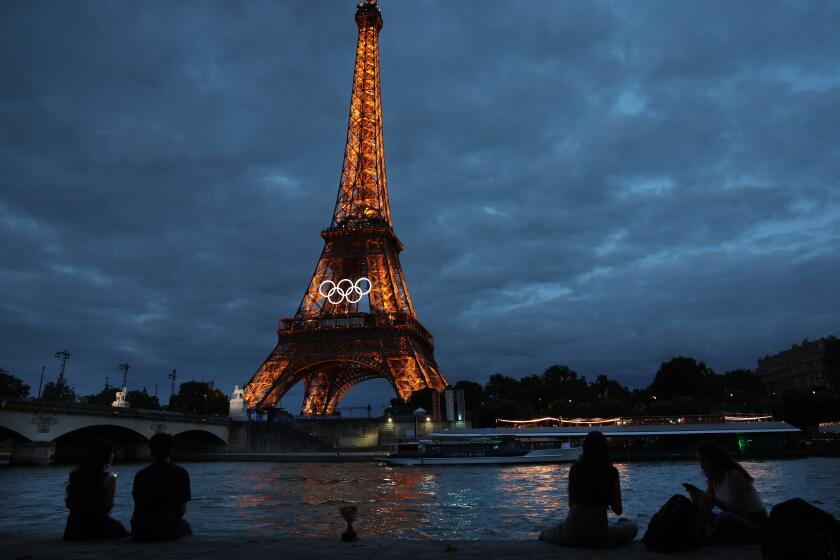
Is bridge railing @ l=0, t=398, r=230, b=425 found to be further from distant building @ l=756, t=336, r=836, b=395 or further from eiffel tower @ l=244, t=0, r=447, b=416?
distant building @ l=756, t=336, r=836, b=395

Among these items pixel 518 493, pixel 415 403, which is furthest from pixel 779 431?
pixel 518 493

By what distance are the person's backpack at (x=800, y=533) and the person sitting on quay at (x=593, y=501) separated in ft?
7.00

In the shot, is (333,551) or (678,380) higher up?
(678,380)

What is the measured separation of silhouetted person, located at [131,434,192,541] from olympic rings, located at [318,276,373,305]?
2722 inches

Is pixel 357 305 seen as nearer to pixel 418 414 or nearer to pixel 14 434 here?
pixel 418 414

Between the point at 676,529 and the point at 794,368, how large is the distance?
5942 inches

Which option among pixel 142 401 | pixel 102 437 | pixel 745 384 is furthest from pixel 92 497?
pixel 745 384

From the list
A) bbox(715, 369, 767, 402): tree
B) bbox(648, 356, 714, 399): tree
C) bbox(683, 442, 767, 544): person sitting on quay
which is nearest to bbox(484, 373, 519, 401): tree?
bbox(648, 356, 714, 399): tree

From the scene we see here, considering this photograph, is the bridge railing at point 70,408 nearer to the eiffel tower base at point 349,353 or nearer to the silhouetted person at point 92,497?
the eiffel tower base at point 349,353

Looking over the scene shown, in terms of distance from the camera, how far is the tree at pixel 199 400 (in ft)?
421

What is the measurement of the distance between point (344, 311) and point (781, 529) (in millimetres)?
74635

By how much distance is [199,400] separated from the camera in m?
132

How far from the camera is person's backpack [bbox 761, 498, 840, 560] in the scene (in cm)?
570

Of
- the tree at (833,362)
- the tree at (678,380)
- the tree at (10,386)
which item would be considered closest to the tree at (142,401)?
the tree at (10,386)
